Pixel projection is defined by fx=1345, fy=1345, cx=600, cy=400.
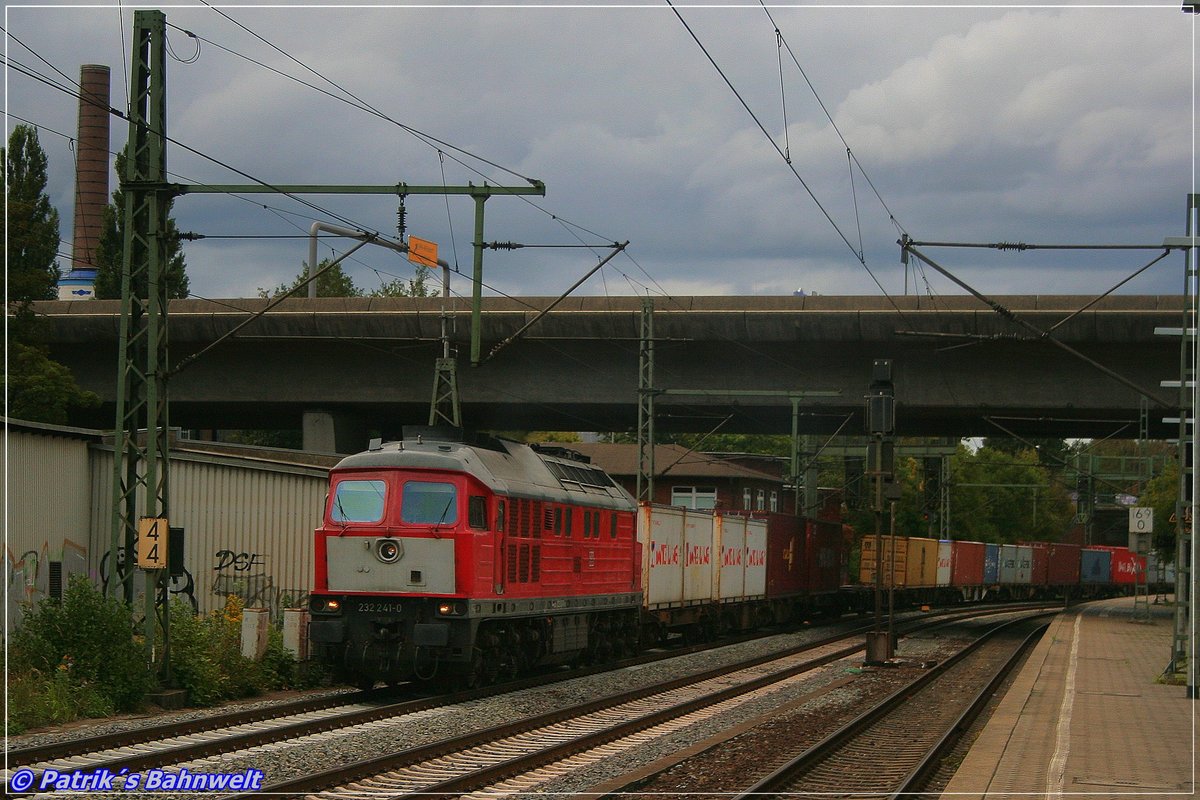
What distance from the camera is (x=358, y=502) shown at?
63.6 feet

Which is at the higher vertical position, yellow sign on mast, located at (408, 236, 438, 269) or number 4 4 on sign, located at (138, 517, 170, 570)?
yellow sign on mast, located at (408, 236, 438, 269)

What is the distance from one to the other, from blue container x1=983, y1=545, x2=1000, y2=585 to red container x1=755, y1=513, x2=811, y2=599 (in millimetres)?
25430

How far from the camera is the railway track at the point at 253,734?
12703 mm

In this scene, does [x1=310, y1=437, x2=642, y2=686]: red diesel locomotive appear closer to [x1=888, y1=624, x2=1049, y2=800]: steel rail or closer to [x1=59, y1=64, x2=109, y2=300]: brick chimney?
[x1=888, y1=624, x2=1049, y2=800]: steel rail

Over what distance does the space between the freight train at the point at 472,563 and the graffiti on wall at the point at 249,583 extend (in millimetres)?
6171

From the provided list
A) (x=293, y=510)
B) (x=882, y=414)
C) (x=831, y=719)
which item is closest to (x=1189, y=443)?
(x=882, y=414)

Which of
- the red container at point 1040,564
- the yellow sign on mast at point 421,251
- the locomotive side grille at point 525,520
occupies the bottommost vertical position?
the red container at point 1040,564

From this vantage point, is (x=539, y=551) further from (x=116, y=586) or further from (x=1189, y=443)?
(x=1189, y=443)

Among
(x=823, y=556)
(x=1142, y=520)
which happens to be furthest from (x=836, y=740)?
(x=823, y=556)

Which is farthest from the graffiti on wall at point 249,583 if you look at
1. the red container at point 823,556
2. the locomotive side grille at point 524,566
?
the red container at point 823,556

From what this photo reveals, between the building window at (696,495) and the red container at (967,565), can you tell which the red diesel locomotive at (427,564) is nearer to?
the red container at (967,565)

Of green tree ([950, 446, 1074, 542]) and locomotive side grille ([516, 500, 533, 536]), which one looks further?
green tree ([950, 446, 1074, 542])

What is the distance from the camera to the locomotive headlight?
18859 millimetres

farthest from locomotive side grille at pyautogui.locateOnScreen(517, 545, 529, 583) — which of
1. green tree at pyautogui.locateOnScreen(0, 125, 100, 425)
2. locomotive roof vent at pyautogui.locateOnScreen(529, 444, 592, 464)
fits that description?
green tree at pyautogui.locateOnScreen(0, 125, 100, 425)
